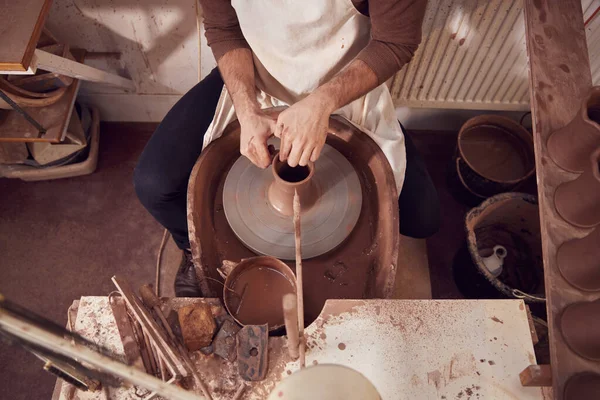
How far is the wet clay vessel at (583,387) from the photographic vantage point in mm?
950

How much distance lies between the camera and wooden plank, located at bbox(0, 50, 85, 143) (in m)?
2.01

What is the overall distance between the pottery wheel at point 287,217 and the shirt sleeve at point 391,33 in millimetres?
343

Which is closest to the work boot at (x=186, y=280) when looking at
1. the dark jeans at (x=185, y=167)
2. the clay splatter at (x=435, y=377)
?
the dark jeans at (x=185, y=167)

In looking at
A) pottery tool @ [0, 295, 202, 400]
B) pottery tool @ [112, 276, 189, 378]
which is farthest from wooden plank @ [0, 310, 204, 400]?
pottery tool @ [112, 276, 189, 378]

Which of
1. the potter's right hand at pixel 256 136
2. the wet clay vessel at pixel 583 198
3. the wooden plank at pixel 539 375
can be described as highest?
the wet clay vessel at pixel 583 198

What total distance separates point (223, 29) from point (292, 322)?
1145 millimetres

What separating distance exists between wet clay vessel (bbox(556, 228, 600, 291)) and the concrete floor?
3.92 ft

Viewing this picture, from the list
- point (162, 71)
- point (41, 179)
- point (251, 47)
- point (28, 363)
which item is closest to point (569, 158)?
point (251, 47)

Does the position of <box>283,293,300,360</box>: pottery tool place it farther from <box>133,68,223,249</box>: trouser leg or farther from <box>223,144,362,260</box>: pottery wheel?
<box>133,68,223,249</box>: trouser leg

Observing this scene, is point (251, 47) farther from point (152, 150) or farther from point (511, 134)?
point (511, 134)

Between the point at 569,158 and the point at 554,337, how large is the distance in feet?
1.51

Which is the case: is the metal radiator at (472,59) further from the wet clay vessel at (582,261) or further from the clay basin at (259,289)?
the clay basin at (259,289)

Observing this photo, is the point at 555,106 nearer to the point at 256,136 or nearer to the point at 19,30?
the point at 256,136

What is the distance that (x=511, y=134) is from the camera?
238 centimetres
